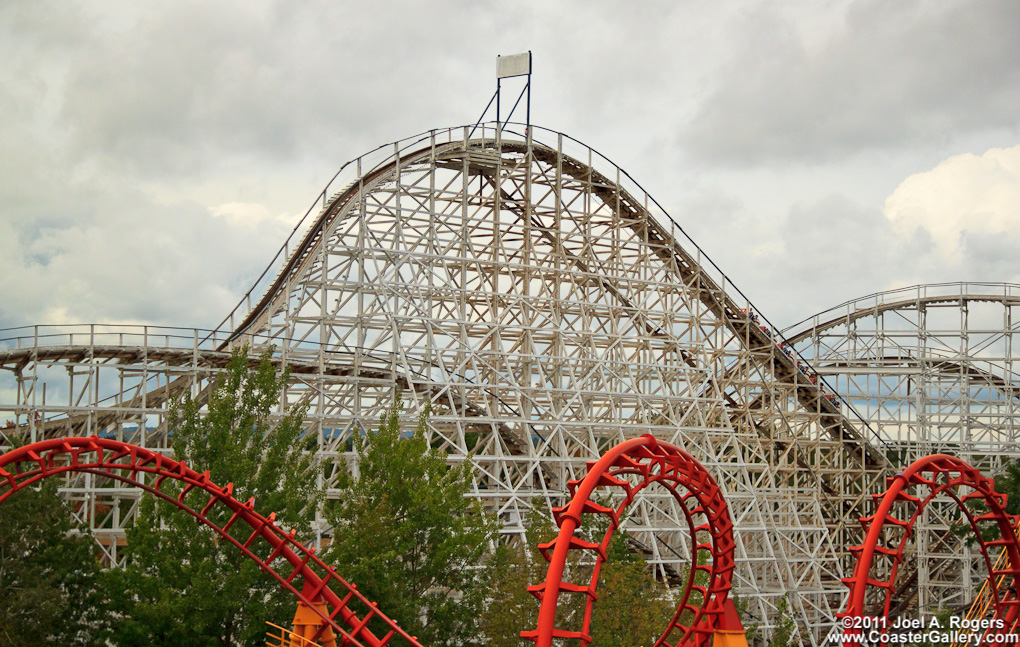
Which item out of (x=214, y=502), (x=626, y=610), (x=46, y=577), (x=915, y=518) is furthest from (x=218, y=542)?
(x=915, y=518)

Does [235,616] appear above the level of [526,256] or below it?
below

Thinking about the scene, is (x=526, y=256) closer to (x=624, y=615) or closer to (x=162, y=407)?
(x=162, y=407)

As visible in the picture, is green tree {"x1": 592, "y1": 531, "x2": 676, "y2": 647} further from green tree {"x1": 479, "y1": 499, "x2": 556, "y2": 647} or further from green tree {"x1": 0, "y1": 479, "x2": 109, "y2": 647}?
green tree {"x1": 0, "y1": 479, "x2": 109, "y2": 647}

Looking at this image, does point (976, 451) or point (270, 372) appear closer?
point (270, 372)

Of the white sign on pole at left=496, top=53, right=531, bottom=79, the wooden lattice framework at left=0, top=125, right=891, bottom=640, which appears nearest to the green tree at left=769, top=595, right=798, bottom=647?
the wooden lattice framework at left=0, top=125, right=891, bottom=640

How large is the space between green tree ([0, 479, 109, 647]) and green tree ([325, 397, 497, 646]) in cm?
369

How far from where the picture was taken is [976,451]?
28.0 meters

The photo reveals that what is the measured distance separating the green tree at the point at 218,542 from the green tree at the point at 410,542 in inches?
36.9

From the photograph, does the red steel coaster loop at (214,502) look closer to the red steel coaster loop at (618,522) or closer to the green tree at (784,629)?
the red steel coaster loop at (618,522)

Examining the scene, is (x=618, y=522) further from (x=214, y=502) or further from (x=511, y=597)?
(x=511, y=597)

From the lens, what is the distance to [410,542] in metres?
15.9

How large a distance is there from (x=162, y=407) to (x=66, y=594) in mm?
6123

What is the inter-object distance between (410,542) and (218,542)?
2.82 meters

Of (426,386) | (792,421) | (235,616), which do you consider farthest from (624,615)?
(792,421)
